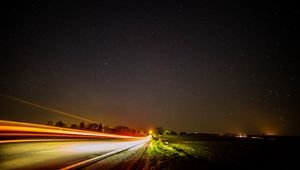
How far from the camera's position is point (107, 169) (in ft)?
37.9

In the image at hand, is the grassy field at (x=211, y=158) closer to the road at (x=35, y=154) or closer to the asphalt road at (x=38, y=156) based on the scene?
the road at (x=35, y=154)

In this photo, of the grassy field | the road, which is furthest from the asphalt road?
the grassy field

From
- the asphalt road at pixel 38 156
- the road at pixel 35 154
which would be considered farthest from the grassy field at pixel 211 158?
the asphalt road at pixel 38 156

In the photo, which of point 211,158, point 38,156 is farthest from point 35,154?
point 211,158

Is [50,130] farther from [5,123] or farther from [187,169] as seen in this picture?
[187,169]

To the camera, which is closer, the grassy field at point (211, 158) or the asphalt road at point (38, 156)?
the asphalt road at point (38, 156)

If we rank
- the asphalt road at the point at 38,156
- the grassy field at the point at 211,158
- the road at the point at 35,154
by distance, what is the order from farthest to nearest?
the grassy field at the point at 211,158
the road at the point at 35,154
the asphalt road at the point at 38,156

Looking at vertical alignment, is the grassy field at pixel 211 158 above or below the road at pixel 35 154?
below

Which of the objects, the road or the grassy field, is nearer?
the road

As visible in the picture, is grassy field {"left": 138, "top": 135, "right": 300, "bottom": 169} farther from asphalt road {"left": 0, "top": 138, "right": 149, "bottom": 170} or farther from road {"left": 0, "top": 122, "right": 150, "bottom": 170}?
asphalt road {"left": 0, "top": 138, "right": 149, "bottom": 170}

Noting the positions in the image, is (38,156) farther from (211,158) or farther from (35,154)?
(211,158)

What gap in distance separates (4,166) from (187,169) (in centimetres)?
876

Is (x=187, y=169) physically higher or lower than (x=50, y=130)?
lower

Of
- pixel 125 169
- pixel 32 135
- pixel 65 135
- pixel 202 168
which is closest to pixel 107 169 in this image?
pixel 125 169
